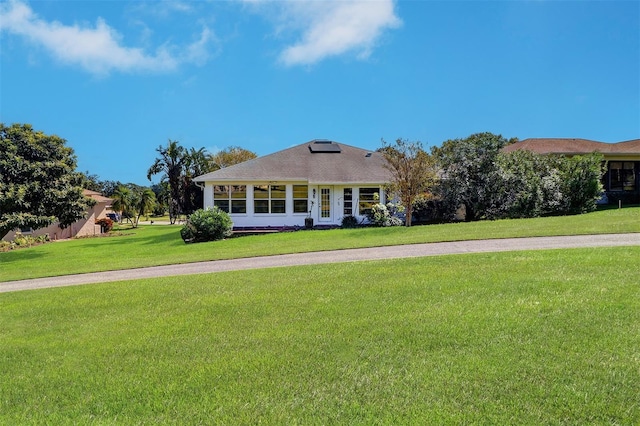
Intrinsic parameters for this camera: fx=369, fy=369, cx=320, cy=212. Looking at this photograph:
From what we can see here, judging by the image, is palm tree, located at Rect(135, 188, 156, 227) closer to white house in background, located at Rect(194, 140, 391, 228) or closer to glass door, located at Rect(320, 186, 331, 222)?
white house in background, located at Rect(194, 140, 391, 228)

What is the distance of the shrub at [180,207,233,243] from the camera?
19312mm

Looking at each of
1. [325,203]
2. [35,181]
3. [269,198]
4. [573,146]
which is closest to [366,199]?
[325,203]

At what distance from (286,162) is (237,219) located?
17.9ft

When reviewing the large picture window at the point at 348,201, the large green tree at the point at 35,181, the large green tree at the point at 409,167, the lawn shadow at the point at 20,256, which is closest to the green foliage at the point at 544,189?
the large green tree at the point at 409,167

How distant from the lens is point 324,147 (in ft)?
90.9

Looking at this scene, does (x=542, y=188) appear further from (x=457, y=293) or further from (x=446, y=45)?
(x=457, y=293)

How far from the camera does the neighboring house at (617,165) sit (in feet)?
83.7

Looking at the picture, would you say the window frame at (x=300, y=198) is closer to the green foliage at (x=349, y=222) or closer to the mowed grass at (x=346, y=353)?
the green foliage at (x=349, y=222)

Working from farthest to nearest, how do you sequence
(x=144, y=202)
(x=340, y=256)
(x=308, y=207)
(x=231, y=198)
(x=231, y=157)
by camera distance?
(x=231, y=157) < (x=144, y=202) < (x=308, y=207) < (x=231, y=198) < (x=340, y=256)

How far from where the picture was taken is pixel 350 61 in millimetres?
18672

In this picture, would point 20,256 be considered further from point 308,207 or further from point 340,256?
point 340,256

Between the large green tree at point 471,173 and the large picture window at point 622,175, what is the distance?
11.4 metres

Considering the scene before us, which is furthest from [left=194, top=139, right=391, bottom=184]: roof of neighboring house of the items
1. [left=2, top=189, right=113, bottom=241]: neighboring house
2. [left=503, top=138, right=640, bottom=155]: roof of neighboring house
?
[left=503, top=138, right=640, bottom=155]: roof of neighboring house

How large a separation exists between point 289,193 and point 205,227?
591 cm
